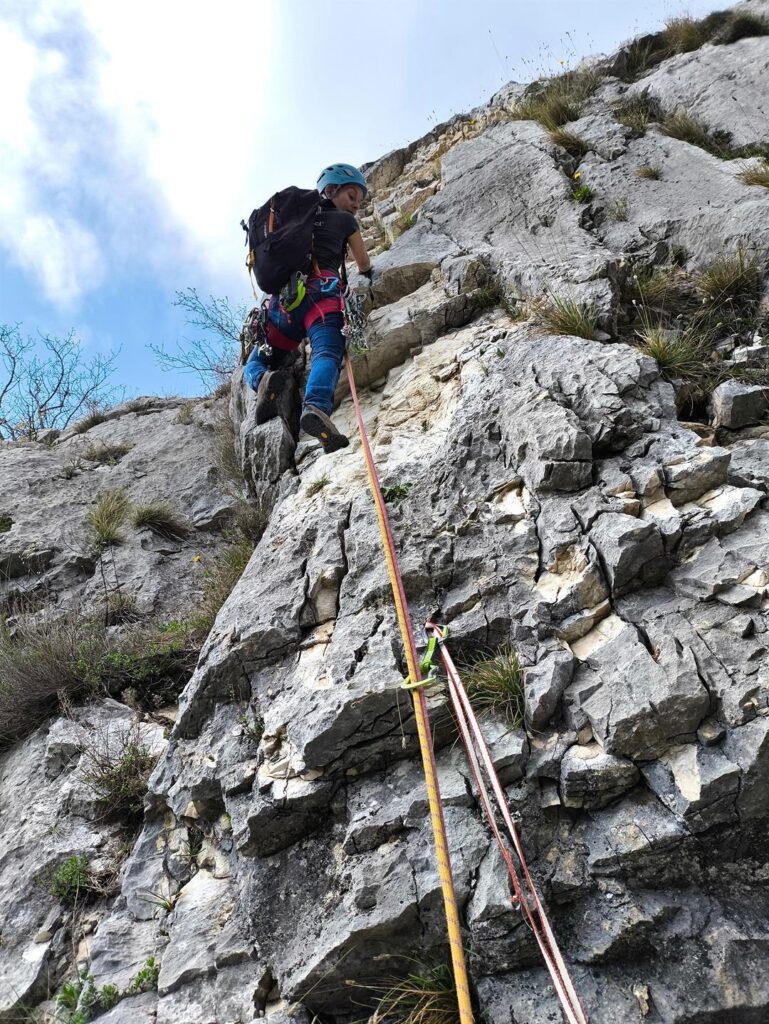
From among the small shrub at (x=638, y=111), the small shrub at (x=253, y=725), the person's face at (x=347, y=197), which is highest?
the small shrub at (x=638, y=111)

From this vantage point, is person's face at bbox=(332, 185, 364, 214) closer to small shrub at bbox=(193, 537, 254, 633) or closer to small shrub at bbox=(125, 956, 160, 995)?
small shrub at bbox=(193, 537, 254, 633)

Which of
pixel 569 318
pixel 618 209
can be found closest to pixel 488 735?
pixel 569 318

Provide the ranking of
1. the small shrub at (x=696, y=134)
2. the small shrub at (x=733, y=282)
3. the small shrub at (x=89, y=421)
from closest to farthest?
the small shrub at (x=733, y=282) → the small shrub at (x=696, y=134) → the small shrub at (x=89, y=421)

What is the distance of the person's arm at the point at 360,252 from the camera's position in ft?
20.0

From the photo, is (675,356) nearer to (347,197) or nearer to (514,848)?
(514,848)

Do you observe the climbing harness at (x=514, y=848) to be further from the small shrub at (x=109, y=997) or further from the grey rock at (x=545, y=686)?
the small shrub at (x=109, y=997)

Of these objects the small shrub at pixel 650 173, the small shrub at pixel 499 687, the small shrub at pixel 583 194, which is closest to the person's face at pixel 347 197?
the small shrub at pixel 583 194

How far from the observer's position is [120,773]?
4180mm

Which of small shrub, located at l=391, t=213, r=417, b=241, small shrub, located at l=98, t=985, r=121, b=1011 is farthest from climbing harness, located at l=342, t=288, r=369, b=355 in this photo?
small shrub, located at l=98, t=985, r=121, b=1011

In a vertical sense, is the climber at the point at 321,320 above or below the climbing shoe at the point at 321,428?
above

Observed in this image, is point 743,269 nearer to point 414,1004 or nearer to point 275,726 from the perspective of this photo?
point 275,726

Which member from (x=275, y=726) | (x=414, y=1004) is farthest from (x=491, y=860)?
(x=275, y=726)

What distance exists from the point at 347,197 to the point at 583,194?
2.35 m

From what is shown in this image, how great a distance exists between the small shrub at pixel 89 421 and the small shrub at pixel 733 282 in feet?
31.2
